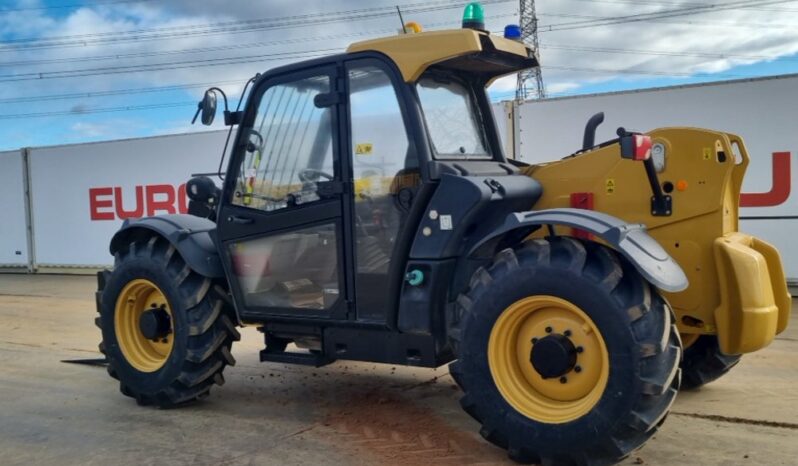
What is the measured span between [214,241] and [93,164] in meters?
11.0

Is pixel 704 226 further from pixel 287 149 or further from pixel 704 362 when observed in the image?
pixel 287 149

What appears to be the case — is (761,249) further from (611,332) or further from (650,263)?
(611,332)

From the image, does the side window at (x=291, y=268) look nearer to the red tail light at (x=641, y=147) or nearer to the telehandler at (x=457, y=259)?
the telehandler at (x=457, y=259)

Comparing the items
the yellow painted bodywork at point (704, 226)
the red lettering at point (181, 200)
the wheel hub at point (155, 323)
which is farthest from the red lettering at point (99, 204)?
the yellow painted bodywork at point (704, 226)

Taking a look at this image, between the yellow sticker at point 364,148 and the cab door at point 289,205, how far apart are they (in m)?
0.12

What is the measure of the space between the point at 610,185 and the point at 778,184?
240 inches

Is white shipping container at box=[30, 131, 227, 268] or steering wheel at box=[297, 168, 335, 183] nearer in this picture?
steering wheel at box=[297, 168, 335, 183]

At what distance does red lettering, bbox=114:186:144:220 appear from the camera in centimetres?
1436

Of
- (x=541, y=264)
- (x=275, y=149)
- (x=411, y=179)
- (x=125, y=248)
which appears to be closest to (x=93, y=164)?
(x=125, y=248)

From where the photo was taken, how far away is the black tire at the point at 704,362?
4.95 metres

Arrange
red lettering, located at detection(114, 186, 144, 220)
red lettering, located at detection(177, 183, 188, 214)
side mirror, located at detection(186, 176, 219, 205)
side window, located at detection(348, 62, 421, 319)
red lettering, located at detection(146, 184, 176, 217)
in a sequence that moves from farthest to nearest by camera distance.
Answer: red lettering, located at detection(114, 186, 144, 220) < red lettering, located at detection(146, 184, 176, 217) < red lettering, located at detection(177, 183, 188, 214) < side mirror, located at detection(186, 176, 219, 205) < side window, located at detection(348, 62, 421, 319)

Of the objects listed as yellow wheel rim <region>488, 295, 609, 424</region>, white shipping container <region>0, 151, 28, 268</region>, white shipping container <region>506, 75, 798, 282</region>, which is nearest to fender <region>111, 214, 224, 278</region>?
yellow wheel rim <region>488, 295, 609, 424</region>

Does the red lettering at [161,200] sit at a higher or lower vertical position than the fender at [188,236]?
higher

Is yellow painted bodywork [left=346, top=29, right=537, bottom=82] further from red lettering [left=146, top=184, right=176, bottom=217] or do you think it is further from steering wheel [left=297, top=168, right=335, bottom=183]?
red lettering [left=146, top=184, right=176, bottom=217]
